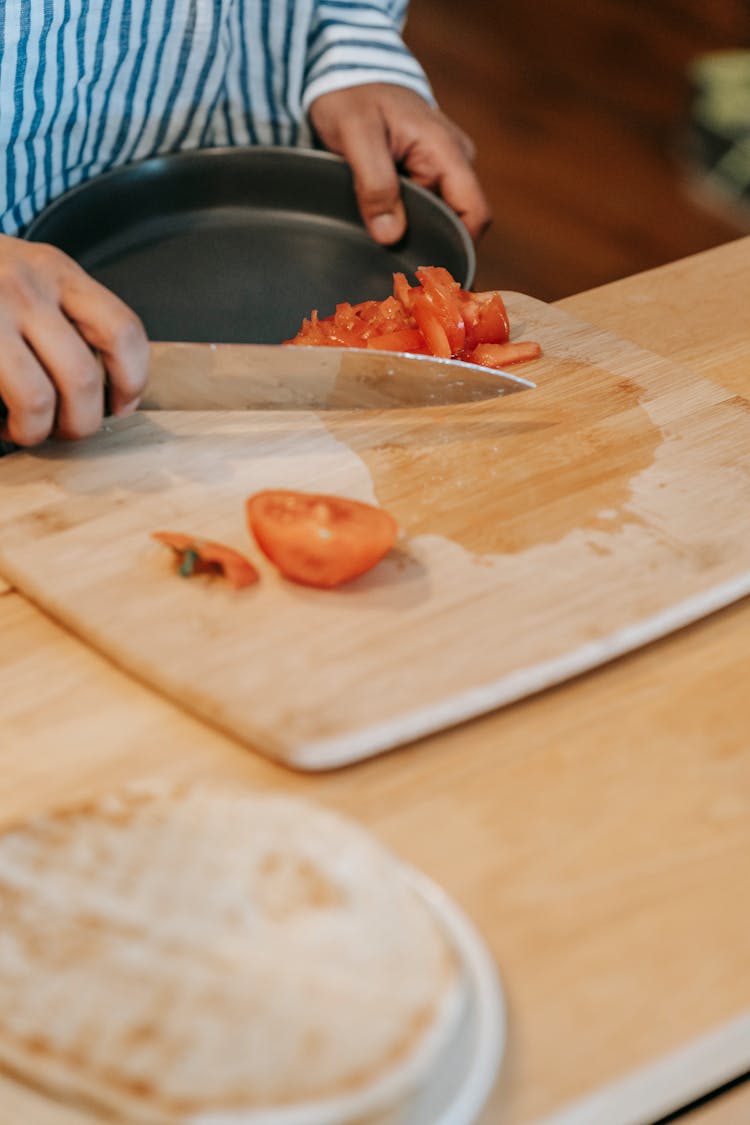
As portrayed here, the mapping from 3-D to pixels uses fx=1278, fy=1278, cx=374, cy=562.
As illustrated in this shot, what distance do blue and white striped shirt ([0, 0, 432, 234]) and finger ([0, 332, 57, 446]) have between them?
49 cm

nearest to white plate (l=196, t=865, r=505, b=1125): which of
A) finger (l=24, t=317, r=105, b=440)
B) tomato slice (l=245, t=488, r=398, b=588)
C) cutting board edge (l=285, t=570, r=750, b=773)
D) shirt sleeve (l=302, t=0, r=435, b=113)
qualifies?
cutting board edge (l=285, t=570, r=750, b=773)

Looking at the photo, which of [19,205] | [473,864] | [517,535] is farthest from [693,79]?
[473,864]

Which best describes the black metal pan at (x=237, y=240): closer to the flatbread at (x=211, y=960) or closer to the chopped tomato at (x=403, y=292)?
the chopped tomato at (x=403, y=292)

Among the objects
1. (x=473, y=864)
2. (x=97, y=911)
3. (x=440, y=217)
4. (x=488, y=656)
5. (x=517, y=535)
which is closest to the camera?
(x=97, y=911)

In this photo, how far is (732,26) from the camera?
4059 mm

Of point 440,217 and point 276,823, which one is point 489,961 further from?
point 440,217

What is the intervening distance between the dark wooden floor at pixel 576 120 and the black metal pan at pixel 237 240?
174cm

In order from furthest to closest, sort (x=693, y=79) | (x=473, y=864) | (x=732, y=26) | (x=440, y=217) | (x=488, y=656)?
(x=732, y=26) < (x=693, y=79) < (x=440, y=217) < (x=488, y=656) < (x=473, y=864)

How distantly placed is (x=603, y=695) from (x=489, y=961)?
0.26 meters

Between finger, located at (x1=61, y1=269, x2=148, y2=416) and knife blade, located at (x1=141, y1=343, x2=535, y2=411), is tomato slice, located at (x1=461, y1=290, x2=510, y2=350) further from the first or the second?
finger, located at (x1=61, y1=269, x2=148, y2=416)

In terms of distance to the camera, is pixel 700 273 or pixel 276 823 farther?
pixel 700 273

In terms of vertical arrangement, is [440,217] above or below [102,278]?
above

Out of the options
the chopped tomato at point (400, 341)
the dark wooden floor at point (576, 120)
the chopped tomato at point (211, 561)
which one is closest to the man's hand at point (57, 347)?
the chopped tomato at point (211, 561)

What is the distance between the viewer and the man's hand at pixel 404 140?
4.79 feet
